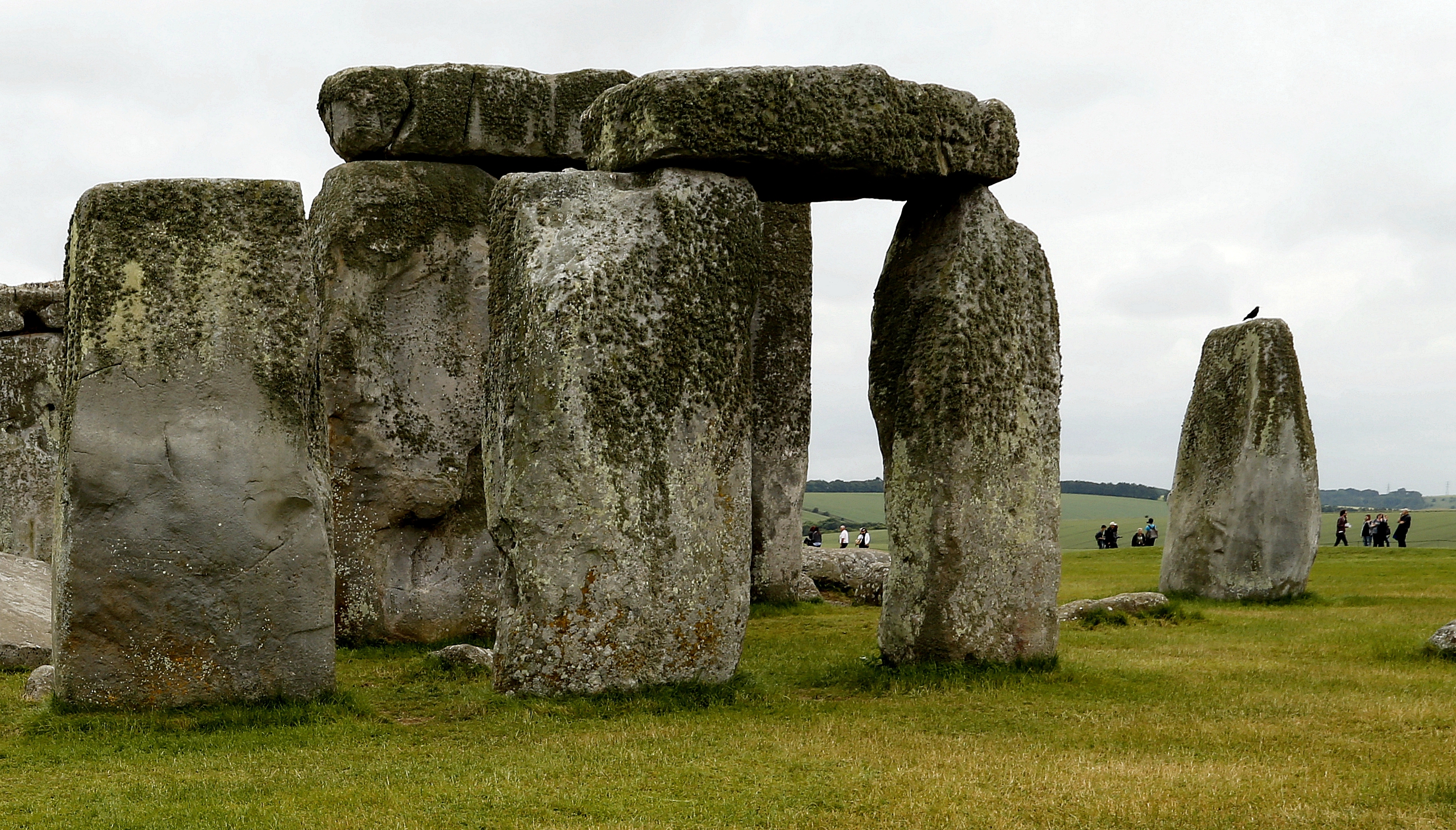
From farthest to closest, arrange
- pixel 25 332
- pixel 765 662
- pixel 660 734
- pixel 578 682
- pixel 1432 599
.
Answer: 1. pixel 25 332
2. pixel 1432 599
3. pixel 765 662
4. pixel 578 682
5. pixel 660 734

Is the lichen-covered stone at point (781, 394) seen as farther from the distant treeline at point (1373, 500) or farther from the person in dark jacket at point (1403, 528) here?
the distant treeline at point (1373, 500)

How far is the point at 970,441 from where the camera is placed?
10367mm

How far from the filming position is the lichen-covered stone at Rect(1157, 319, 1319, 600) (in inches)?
685

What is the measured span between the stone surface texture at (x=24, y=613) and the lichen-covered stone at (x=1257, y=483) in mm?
12507

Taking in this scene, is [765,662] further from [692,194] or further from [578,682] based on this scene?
[692,194]

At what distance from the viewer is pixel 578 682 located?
916cm

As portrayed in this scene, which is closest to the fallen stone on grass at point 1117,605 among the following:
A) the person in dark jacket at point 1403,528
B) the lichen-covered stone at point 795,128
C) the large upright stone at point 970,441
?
the large upright stone at point 970,441

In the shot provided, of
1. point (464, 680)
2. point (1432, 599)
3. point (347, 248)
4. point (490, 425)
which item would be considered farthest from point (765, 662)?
point (1432, 599)

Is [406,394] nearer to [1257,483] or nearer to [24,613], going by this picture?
[24,613]

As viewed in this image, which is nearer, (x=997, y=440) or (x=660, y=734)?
(x=660, y=734)

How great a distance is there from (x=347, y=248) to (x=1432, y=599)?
12745 millimetres

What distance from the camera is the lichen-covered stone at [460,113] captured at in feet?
47.0

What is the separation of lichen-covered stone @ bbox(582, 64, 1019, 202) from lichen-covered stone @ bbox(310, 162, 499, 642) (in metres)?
4.15

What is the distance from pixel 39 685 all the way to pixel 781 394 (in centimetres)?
953
